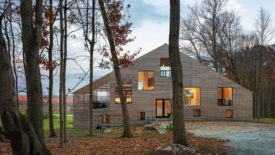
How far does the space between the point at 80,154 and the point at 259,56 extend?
3257 centimetres

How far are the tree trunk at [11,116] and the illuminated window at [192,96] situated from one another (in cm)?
2907

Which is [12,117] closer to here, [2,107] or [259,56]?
[2,107]

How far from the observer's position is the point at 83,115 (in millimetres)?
33875

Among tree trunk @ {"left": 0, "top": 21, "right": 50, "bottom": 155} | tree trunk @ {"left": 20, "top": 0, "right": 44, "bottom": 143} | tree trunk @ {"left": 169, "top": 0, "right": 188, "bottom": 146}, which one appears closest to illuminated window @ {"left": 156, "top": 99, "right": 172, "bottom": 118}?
tree trunk @ {"left": 169, "top": 0, "right": 188, "bottom": 146}

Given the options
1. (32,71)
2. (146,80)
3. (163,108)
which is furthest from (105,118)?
(32,71)

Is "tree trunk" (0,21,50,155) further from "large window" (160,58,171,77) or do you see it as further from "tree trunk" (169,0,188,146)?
"large window" (160,58,171,77)

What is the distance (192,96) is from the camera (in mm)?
37062

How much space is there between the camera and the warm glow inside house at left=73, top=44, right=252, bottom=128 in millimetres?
34438

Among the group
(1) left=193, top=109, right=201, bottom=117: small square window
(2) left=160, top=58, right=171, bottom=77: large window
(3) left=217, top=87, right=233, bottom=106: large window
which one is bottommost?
(1) left=193, top=109, right=201, bottom=117: small square window

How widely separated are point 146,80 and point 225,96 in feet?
24.3

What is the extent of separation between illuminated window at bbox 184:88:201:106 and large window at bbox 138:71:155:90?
313 cm

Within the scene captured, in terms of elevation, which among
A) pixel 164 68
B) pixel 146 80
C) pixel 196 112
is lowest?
pixel 196 112

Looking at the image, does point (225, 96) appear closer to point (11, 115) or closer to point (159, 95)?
point (159, 95)

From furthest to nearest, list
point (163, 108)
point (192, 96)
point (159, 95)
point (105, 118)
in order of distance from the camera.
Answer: point (192, 96) < point (163, 108) < point (159, 95) < point (105, 118)
